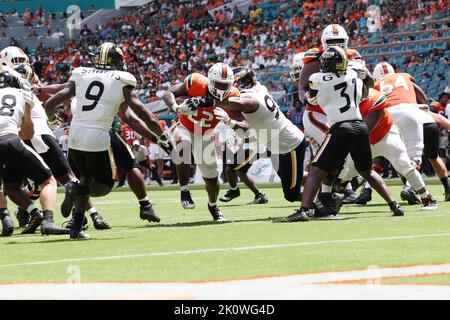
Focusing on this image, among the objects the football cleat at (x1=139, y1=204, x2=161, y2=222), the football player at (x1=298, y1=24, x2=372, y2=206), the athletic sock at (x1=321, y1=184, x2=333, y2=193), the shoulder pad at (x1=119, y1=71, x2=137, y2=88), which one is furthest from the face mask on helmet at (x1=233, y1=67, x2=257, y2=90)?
the shoulder pad at (x1=119, y1=71, x2=137, y2=88)

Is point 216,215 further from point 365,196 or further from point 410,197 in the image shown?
point 365,196

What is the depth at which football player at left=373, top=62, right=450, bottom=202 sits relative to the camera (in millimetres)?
14844

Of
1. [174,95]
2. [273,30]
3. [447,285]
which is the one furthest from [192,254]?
[273,30]

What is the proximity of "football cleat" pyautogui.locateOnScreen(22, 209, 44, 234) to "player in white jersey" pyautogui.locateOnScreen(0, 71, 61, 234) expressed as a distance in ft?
0.85

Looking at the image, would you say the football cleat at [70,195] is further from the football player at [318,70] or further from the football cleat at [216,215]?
the football player at [318,70]

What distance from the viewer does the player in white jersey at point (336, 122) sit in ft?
38.1

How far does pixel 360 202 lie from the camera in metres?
15.4

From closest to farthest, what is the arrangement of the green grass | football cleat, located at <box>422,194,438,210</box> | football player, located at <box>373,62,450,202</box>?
the green grass
football cleat, located at <box>422,194,438,210</box>
football player, located at <box>373,62,450,202</box>

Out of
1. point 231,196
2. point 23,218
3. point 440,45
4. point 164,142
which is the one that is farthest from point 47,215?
point 440,45

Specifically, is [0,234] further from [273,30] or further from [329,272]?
[273,30]

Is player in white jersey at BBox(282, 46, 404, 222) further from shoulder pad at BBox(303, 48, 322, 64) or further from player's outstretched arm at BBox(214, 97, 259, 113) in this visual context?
shoulder pad at BBox(303, 48, 322, 64)

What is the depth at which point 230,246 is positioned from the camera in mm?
9102

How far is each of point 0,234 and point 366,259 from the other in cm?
562

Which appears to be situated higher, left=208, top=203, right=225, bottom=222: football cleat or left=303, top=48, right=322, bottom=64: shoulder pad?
left=303, top=48, right=322, bottom=64: shoulder pad
